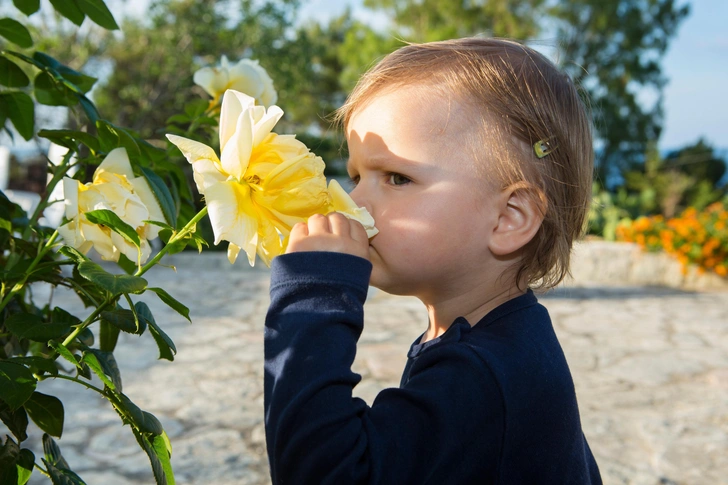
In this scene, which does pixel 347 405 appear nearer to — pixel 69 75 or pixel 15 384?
pixel 15 384

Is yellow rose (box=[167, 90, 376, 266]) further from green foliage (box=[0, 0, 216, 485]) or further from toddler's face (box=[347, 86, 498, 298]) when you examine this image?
toddler's face (box=[347, 86, 498, 298])

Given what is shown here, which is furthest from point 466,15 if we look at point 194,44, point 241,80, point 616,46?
point 241,80

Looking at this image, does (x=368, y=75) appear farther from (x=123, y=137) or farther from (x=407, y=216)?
(x=123, y=137)

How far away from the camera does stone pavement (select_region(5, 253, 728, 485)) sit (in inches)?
87.8

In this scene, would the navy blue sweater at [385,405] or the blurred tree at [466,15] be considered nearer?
the navy blue sweater at [385,405]

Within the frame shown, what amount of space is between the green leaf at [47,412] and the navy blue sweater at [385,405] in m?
0.24

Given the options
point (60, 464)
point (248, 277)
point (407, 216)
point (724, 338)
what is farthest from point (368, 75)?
point (248, 277)

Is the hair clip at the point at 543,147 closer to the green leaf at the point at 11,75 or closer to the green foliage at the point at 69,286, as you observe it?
the green foliage at the point at 69,286

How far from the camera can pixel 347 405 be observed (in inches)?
30.7

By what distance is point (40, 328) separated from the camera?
2.43 feet

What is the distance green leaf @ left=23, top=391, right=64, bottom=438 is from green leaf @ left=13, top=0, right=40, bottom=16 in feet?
1.58

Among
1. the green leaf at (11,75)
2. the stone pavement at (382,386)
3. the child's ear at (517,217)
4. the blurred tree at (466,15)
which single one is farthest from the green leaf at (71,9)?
the blurred tree at (466,15)

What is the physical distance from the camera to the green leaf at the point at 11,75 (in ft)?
3.17

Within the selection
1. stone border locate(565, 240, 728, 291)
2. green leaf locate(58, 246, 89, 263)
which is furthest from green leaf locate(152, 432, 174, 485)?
stone border locate(565, 240, 728, 291)
